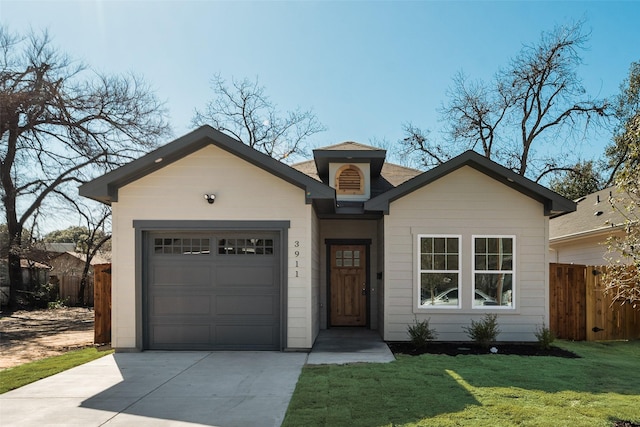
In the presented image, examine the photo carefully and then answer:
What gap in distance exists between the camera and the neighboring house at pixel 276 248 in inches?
386

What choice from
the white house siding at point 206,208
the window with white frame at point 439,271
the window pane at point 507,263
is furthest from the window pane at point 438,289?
the white house siding at point 206,208

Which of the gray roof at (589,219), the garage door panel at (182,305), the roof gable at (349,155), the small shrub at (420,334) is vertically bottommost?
the small shrub at (420,334)

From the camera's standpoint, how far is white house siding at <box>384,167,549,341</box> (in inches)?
425

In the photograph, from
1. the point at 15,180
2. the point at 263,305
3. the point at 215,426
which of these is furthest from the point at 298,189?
the point at 15,180

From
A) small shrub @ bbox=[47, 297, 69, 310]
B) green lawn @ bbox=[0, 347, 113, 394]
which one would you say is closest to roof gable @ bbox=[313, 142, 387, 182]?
green lawn @ bbox=[0, 347, 113, 394]

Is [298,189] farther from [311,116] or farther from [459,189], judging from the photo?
[311,116]

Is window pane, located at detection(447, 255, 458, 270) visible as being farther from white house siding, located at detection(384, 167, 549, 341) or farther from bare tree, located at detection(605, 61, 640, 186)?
bare tree, located at detection(605, 61, 640, 186)

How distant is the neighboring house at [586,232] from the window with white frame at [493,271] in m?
3.74

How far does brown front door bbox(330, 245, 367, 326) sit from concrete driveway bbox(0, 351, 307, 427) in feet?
14.5

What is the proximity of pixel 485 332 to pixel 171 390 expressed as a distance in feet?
20.1

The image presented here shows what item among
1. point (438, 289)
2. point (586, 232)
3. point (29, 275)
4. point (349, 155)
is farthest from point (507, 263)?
point (29, 275)

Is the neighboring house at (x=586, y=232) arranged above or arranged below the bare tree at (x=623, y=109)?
below

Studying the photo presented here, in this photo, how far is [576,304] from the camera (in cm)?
1169

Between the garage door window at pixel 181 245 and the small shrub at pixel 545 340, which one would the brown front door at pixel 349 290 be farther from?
the small shrub at pixel 545 340
